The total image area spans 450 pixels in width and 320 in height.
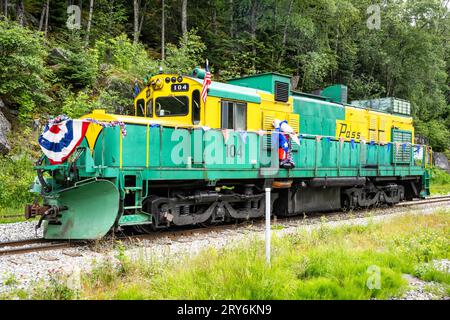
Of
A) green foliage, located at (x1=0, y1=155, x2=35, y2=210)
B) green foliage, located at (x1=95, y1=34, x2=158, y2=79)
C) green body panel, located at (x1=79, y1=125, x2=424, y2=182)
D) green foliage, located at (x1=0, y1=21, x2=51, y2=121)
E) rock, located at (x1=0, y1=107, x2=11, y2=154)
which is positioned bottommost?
green foliage, located at (x1=0, y1=155, x2=35, y2=210)

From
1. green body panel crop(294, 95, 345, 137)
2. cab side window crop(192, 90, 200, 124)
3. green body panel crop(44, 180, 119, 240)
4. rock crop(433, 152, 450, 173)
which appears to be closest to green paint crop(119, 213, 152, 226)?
green body panel crop(44, 180, 119, 240)

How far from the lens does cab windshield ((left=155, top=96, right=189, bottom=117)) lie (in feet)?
33.4

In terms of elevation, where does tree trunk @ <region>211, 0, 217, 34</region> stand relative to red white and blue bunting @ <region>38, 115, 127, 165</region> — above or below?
above

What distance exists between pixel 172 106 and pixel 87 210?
3.39 meters

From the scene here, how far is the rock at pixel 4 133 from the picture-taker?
15317 mm

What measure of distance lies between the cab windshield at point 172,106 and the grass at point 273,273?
4.13m

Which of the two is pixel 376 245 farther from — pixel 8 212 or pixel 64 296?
pixel 8 212

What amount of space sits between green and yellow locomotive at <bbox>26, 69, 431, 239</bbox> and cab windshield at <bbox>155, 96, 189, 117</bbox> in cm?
2

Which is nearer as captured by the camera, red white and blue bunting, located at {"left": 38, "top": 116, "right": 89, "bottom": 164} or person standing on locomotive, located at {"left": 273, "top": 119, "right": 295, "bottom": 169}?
red white and blue bunting, located at {"left": 38, "top": 116, "right": 89, "bottom": 164}

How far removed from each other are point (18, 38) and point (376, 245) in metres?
14.7

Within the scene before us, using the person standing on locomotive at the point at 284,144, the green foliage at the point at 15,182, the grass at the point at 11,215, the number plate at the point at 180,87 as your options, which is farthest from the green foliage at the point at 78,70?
the person standing on locomotive at the point at 284,144

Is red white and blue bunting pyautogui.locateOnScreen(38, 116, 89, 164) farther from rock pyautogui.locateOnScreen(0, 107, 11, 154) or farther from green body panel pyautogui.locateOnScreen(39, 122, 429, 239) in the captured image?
rock pyautogui.locateOnScreen(0, 107, 11, 154)

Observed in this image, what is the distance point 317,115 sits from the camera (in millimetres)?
13711

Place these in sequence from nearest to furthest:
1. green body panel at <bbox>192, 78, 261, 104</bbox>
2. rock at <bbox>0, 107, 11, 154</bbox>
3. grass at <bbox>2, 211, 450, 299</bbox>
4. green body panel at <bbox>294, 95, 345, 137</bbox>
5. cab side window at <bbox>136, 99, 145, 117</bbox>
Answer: grass at <bbox>2, 211, 450, 299</bbox> < green body panel at <bbox>192, 78, 261, 104</bbox> < cab side window at <bbox>136, 99, 145, 117</bbox> < green body panel at <bbox>294, 95, 345, 137</bbox> < rock at <bbox>0, 107, 11, 154</bbox>
